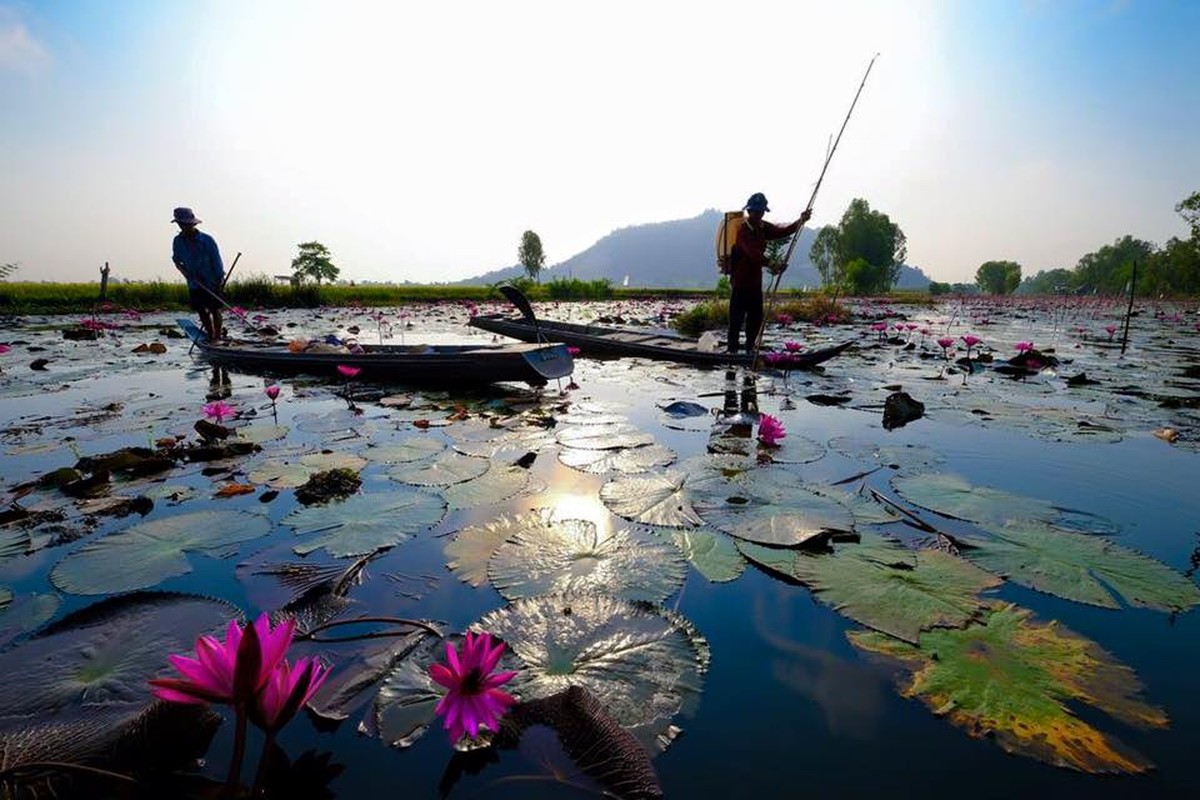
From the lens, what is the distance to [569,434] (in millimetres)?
4223

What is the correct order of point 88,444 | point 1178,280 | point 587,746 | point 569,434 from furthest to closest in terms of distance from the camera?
point 1178,280, point 569,434, point 88,444, point 587,746

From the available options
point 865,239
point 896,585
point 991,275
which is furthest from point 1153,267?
point 896,585

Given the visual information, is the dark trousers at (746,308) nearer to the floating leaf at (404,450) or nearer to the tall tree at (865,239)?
the floating leaf at (404,450)

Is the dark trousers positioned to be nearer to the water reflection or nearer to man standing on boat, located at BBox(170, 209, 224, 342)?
the water reflection

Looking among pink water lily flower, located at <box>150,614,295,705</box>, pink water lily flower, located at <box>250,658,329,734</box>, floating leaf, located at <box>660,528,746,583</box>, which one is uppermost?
pink water lily flower, located at <box>150,614,295,705</box>

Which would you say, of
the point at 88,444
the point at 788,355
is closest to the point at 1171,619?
the point at 788,355

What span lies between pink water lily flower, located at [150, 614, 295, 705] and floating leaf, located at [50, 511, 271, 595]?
1.70 metres

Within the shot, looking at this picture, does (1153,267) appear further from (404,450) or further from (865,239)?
(404,450)

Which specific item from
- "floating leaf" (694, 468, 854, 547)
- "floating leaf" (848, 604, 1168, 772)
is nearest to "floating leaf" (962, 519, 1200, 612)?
"floating leaf" (848, 604, 1168, 772)

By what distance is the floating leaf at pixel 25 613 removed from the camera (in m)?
1.81

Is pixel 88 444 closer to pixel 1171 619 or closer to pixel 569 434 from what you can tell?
pixel 569 434

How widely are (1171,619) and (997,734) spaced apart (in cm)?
112

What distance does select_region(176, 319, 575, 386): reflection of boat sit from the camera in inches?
225

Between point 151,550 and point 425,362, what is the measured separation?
12.7 ft
